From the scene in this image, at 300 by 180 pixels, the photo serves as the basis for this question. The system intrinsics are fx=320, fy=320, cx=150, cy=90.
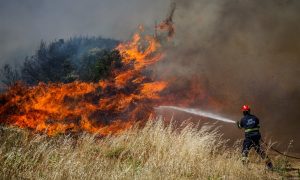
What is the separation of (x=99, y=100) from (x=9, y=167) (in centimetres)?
1290

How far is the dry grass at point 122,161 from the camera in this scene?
6.42m

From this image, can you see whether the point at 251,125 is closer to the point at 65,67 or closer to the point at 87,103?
the point at 87,103

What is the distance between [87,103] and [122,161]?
9429 millimetres

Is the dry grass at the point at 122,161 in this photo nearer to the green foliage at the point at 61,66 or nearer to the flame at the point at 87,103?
the flame at the point at 87,103

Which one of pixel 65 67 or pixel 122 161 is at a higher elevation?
pixel 65 67

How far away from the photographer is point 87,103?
18.2 metres

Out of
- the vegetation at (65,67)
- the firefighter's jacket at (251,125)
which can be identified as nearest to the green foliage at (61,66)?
the vegetation at (65,67)

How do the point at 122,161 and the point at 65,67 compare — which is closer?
the point at 122,161

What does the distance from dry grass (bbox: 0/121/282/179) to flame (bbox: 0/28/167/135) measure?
3.68 m

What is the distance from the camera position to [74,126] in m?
16.4

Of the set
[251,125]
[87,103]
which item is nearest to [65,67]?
[87,103]

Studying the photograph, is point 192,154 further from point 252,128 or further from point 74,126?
point 74,126

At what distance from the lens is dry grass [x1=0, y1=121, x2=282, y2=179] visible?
6.42m

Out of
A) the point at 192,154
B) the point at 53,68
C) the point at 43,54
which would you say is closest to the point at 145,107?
the point at 192,154
